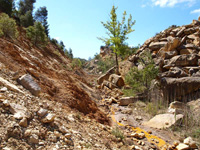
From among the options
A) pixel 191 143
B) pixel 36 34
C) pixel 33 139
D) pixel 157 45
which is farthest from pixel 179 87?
pixel 36 34

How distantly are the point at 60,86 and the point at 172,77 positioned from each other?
19.0 feet

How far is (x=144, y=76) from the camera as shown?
8.62m

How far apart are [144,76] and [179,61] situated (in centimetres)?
231

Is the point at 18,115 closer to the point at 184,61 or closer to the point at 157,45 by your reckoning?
the point at 184,61

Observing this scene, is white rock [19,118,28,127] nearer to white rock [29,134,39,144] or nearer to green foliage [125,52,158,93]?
white rock [29,134,39,144]

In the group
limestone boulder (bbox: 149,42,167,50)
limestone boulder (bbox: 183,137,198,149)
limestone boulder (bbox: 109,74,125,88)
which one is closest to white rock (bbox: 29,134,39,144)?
limestone boulder (bbox: 183,137,198,149)

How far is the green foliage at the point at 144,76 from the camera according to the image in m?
8.41

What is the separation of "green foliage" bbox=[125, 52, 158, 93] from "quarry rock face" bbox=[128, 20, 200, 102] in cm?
55

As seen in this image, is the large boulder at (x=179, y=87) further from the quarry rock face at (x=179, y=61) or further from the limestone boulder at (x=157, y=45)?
the limestone boulder at (x=157, y=45)

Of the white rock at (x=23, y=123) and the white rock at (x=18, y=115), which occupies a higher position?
the white rock at (x=18, y=115)

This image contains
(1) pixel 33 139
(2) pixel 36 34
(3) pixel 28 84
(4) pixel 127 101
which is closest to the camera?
(1) pixel 33 139

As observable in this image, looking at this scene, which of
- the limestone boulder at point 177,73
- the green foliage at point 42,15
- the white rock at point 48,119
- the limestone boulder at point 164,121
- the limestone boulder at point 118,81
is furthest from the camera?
the green foliage at point 42,15

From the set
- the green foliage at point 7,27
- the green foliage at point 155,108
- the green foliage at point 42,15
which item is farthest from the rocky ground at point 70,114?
the green foliage at point 42,15

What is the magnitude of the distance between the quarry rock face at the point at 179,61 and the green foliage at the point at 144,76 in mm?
551
